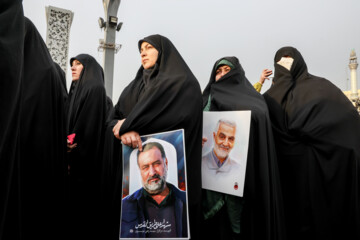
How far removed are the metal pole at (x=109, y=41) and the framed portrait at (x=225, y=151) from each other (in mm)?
5216

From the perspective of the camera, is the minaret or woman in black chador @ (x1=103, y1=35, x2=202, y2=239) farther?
the minaret

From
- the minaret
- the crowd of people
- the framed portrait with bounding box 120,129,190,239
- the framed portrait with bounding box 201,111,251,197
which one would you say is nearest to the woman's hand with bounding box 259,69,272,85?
the crowd of people

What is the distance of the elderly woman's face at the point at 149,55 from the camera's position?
2238 millimetres

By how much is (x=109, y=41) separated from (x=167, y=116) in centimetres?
572

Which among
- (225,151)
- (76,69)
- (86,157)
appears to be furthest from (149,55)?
(76,69)

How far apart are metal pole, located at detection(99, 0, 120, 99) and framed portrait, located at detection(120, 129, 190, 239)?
557 centimetres

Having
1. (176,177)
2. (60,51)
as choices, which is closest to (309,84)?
(176,177)

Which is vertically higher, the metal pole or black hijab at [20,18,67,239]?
the metal pole

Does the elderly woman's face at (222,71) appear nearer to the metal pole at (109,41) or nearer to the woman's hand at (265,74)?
the woman's hand at (265,74)

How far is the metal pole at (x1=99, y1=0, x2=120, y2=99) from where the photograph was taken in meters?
6.89

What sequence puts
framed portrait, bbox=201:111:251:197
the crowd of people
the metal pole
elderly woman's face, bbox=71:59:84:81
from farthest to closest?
1. the metal pole
2. elderly woman's face, bbox=71:59:84:81
3. framed portrait, bbox=201:111:251:197
4. the crowd of people

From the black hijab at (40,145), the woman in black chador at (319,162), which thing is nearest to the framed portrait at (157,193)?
the black hijab at (40,145)

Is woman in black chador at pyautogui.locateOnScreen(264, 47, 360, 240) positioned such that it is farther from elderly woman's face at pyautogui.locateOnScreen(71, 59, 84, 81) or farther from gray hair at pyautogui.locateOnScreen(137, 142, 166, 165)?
elderly woman's face at pyautogui.locateOnScreen(71, 59, 84, 81)

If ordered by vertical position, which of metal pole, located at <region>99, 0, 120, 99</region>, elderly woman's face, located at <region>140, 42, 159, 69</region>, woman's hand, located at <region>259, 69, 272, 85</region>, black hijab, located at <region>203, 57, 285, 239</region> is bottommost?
black hijab, located at <region>203, 57, 285, 239</region>
